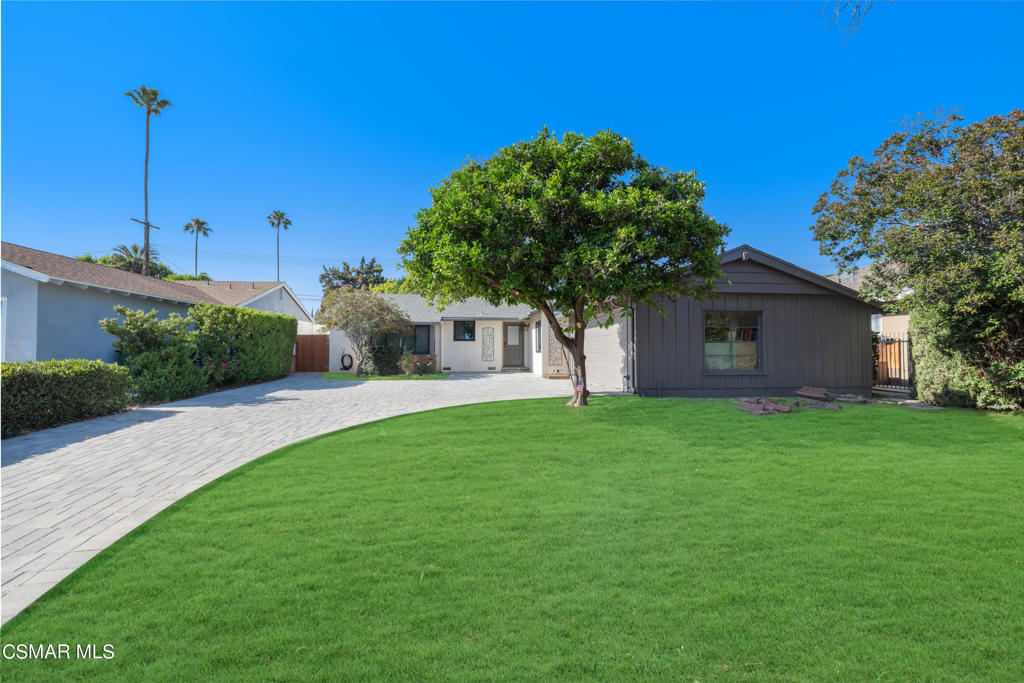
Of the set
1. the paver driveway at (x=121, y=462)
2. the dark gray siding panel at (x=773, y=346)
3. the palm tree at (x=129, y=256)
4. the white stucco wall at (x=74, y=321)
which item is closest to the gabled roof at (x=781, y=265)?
the dark gray siding panel at (x=773, y=346)

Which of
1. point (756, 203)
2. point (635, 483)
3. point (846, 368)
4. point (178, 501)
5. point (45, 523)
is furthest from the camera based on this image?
point (756, 203)

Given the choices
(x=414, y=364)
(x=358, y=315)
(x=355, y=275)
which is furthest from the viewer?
(x=355, y=275)

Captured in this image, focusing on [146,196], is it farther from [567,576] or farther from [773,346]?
[567,576]

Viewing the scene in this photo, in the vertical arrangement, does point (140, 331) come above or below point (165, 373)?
above

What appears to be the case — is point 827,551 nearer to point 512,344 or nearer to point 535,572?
point 535,572

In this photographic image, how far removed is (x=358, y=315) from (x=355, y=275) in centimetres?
3637

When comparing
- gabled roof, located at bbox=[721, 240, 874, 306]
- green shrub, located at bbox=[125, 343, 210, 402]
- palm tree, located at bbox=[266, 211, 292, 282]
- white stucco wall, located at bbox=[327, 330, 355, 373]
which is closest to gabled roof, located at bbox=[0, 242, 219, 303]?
green shrub, located at bbox=[125, 343, 210, 402]

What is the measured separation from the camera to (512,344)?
23500 millimetres

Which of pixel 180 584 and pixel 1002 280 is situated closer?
pixel 180 584

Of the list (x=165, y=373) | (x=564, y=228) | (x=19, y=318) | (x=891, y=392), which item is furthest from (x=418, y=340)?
(x=891, y=392)

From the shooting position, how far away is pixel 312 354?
23.2 m

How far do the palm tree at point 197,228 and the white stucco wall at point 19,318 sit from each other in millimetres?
44816

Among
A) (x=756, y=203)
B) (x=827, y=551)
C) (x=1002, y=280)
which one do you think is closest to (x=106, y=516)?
(x=827, y=551)

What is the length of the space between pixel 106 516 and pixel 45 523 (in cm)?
39
